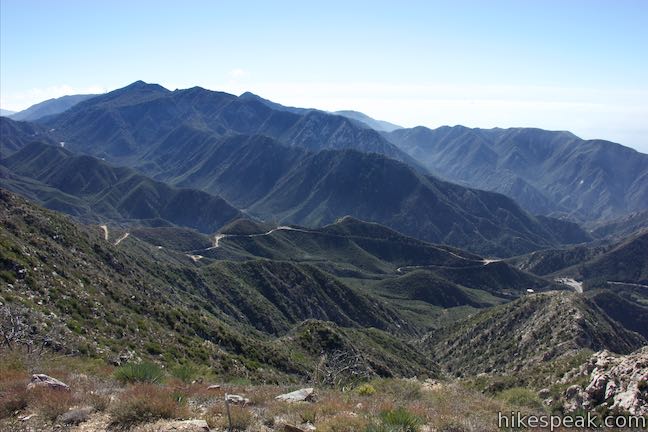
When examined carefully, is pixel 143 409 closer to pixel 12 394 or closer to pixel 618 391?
pixel 12 394

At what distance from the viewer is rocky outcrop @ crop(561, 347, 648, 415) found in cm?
1943

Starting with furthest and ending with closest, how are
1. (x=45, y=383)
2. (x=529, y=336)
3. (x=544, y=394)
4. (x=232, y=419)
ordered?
(x=529, y=336) < (x=544, y=394) < (x=45, y=383) < (x=232, y=419)

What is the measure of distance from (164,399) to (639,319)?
170 metres

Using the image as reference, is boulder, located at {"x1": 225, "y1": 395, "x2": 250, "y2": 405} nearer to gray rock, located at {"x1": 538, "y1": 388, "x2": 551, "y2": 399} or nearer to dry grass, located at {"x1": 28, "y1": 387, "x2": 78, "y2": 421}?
dry grass, located at {"x1": 28, "y1": 387, "x2": 78, "y2": 421}

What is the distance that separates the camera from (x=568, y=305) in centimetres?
7612

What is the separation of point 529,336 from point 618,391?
5406 cm

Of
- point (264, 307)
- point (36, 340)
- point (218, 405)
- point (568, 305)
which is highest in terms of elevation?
point (218, 405)

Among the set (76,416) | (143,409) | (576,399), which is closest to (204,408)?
(143,409)

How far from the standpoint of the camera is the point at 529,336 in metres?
71.3

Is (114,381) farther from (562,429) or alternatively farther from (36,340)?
(562,429)

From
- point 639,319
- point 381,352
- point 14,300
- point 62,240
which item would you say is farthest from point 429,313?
point 14,300

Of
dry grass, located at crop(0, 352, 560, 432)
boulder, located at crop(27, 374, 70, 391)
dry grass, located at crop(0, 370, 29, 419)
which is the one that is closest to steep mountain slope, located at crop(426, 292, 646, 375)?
dry grass, located at crop(0, 352, 560, 432)

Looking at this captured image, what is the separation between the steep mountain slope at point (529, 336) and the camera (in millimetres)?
65750

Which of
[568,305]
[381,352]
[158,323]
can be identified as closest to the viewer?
[158,323]
